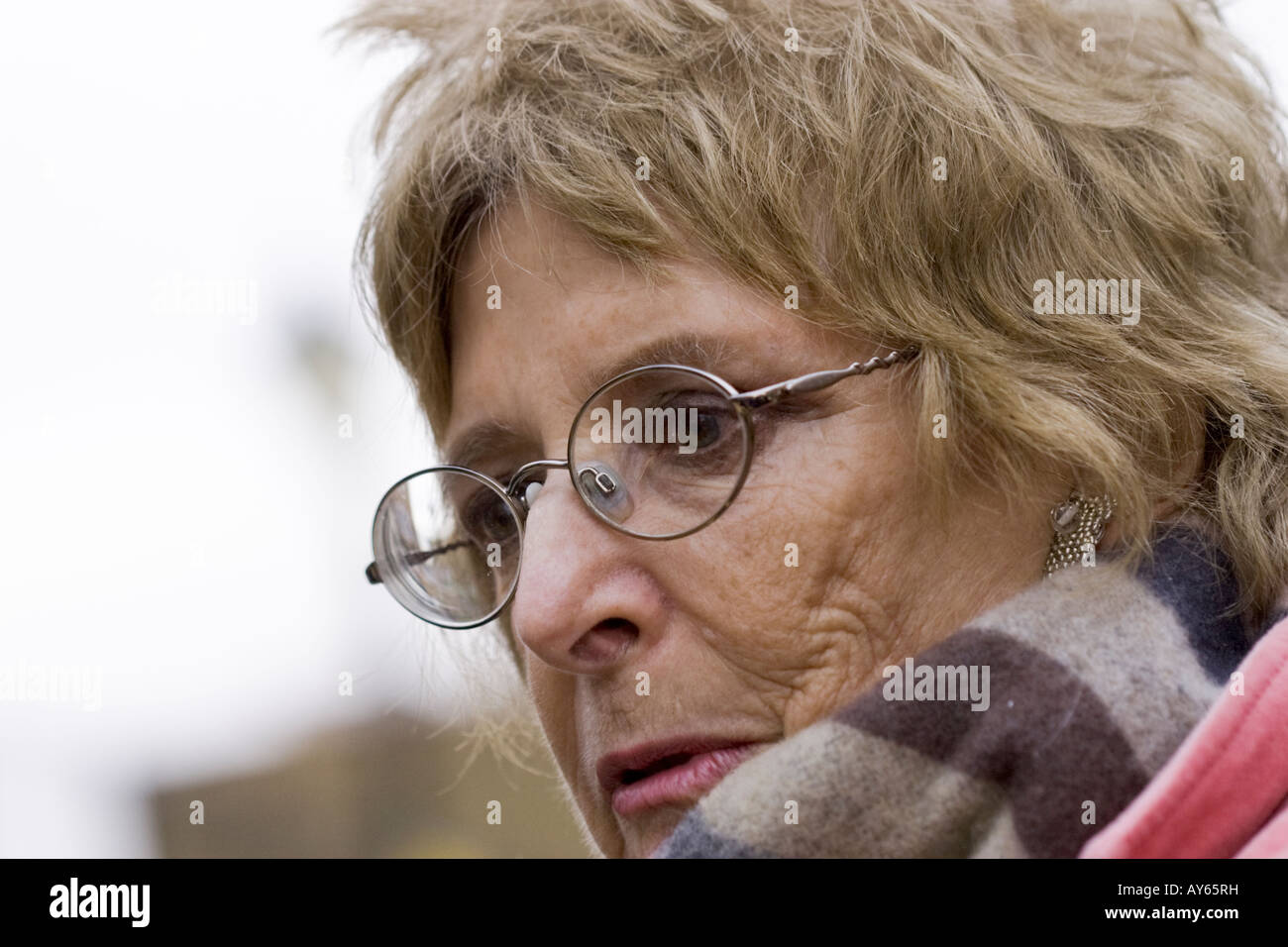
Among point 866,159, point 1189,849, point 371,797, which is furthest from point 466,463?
point 371,797

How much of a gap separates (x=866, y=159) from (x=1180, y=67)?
0.74 m

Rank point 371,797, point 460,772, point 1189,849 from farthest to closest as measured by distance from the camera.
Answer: point 371,797
point 460,772
point 1189,849

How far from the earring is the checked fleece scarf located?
0.40 ft

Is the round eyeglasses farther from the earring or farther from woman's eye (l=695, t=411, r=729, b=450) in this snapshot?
the earring

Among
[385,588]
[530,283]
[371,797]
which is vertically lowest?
[371,797]

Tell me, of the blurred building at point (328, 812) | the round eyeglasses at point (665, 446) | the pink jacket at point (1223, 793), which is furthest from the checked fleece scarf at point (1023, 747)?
the blurred building at point (328, 812)

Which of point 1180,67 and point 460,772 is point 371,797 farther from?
point 1180,67

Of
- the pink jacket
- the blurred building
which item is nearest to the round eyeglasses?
the pink jacket

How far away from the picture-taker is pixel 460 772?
9.58 feet

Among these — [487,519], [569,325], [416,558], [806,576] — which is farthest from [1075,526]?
[416,558]

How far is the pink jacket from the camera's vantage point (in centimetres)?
131

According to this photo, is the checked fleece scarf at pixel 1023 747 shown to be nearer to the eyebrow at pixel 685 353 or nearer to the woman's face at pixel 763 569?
the woman's face at pixel 763 569

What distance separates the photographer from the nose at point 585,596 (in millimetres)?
1782

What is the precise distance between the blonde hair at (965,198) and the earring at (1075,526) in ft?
0.09
